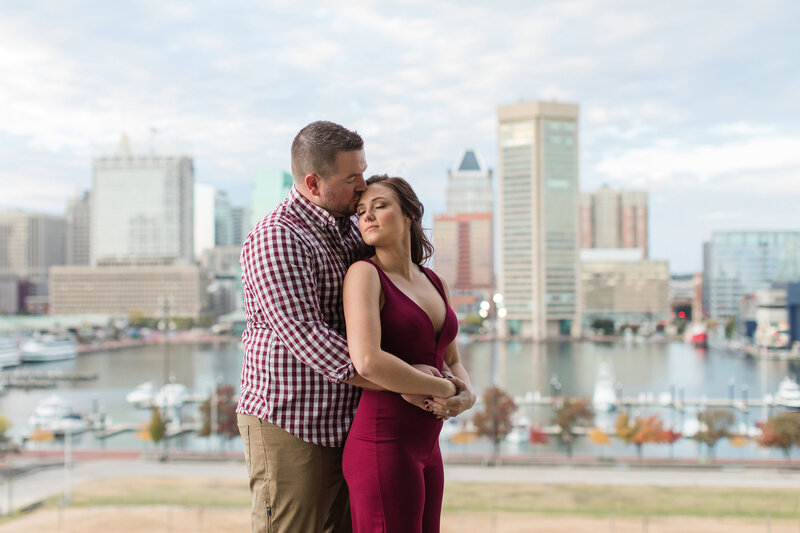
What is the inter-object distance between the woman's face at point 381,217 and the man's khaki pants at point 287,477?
351 mm

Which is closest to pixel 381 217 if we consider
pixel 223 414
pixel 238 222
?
pixel 223 414

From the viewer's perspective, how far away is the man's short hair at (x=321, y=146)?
1181 millimetres

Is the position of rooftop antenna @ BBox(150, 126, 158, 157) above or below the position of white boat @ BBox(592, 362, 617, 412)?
above

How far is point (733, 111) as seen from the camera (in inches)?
1443

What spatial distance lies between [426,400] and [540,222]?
3442 centimetres

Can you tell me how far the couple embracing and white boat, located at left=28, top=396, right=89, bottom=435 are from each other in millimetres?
23267

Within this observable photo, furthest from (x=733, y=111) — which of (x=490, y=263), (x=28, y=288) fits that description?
(x=28, y=288)

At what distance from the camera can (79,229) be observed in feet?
125

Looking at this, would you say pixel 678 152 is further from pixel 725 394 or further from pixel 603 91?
pixel 725 394

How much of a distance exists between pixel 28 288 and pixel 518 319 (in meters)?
23.2

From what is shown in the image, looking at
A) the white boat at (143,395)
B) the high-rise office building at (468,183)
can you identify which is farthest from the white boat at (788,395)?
the white boat at (143,395)

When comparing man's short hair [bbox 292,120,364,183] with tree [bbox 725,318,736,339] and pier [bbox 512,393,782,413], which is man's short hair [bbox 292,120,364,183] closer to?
pier [bbox 512,393,782,413]

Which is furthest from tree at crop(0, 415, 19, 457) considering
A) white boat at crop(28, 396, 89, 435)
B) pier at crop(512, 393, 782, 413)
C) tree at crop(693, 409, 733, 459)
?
tree at crop(693, 409, 733, 459)

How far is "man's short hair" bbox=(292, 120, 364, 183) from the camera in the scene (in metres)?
1.18
